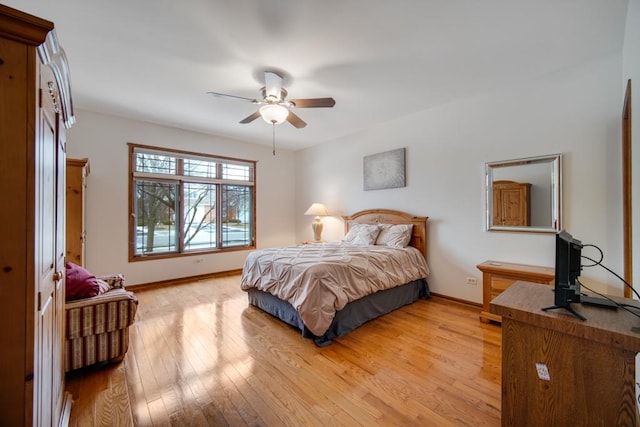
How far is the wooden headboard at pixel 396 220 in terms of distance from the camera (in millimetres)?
3773

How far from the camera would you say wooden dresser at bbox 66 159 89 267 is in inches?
107

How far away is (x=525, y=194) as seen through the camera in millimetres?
2988

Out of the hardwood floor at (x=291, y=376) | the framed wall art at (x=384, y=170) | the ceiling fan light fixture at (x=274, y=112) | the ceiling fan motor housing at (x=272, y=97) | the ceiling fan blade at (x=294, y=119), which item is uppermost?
the ceiling fan motor housing at (x=272, y=97)

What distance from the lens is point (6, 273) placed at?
84 cm

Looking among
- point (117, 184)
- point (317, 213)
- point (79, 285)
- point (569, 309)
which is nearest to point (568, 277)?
point (569, 309)

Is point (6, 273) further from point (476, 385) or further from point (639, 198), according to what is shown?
point (639, 198)

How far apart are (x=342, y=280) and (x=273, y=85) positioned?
217 centimetres

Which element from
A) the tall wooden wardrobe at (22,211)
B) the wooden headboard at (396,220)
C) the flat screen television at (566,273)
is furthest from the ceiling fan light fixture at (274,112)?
the flat screen television at (566,273)

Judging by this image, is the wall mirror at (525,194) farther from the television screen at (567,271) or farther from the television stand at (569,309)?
the television stand at (569,309)

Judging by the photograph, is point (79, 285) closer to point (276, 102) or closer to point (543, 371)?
point (276, 102)

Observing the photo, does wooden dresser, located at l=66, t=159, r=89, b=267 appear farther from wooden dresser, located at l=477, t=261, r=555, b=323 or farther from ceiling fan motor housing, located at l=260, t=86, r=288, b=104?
wooden dresser, located at l=477, t=261, r=555, b=323

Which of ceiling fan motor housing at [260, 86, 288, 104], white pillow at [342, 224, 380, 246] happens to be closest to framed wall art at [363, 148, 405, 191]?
white pillow at [342, 224, 380, 246]

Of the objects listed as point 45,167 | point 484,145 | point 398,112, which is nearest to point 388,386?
point 45,167

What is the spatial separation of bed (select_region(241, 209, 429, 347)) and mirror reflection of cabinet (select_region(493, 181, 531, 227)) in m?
0.91
